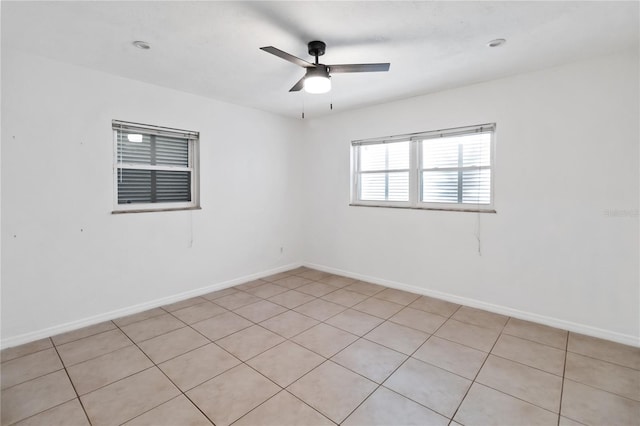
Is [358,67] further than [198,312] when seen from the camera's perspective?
No


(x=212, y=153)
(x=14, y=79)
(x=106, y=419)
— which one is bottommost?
(x=106, y=419)

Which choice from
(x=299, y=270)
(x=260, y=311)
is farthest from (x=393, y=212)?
(x=260, y=311)

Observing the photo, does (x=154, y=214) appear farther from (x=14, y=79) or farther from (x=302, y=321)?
(x=302, y=321)

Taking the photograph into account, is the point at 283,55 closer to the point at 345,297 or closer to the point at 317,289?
the point at 345,297

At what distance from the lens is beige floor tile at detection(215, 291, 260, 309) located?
139 inches

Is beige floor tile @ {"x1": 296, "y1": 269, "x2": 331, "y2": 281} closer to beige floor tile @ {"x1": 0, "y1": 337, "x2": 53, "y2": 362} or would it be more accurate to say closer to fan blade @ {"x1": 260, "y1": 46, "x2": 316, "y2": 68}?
beige floor tile @ {"x1": 0, "y1": 337, "x2": 53, "y2": 362}

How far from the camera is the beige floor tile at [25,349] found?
245cm

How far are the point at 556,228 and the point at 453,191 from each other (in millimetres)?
1068

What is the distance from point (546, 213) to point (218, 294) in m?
3.79

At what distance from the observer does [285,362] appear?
2.39m

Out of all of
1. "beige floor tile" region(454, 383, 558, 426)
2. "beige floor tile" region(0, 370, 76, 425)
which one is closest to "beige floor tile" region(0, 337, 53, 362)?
"beige floor tile" region(0, 370, 76, 425)

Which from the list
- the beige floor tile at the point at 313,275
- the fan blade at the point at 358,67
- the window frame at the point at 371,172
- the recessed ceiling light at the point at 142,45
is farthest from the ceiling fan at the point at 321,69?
the beige floor tile at the point at 313,275

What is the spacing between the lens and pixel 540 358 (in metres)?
2.42

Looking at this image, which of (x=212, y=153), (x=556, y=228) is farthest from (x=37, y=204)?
(x=556, y=228)
